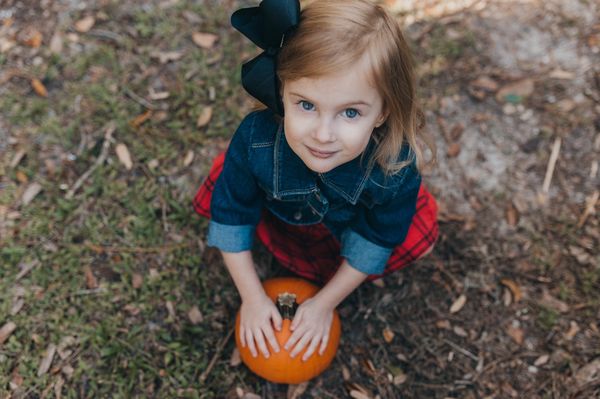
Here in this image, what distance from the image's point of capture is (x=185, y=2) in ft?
12.1

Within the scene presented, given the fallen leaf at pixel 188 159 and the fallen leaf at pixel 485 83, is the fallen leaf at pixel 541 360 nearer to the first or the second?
the fallen leaf at pixel 485 83

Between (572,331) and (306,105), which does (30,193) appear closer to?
(306,105)

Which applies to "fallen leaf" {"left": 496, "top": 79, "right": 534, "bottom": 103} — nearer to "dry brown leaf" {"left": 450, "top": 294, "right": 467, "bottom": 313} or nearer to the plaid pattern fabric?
the plaid pattern fabric

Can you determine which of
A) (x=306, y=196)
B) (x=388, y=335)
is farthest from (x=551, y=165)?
(x=306, y=196)

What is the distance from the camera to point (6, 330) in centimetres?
258

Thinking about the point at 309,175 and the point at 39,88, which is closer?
the point at 309,175

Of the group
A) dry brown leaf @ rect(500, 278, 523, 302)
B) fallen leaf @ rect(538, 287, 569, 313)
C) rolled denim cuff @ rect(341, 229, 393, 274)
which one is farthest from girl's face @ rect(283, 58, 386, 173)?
fallen leaf @ rect(538, 287, 569, 313)

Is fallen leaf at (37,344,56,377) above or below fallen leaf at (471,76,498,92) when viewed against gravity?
below

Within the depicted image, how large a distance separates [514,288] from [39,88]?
285 cm

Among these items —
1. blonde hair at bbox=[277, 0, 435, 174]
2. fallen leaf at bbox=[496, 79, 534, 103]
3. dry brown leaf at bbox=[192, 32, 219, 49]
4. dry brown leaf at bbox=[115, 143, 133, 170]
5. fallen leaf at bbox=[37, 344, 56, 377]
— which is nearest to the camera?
blonde hair at bbox=[277, 0, 435, 174]

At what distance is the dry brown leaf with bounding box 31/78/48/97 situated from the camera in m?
3.29

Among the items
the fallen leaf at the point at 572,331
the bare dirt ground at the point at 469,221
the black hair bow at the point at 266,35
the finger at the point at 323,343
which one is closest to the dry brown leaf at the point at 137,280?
the bare dirt ground at the point at 469,221

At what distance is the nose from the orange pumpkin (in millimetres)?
787

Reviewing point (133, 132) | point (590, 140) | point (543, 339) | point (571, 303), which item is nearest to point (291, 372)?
point (543, 339)
